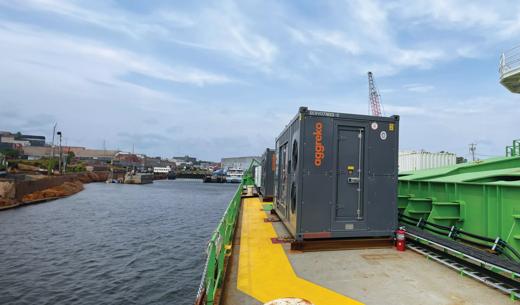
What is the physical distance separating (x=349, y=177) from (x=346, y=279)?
2.74 metres

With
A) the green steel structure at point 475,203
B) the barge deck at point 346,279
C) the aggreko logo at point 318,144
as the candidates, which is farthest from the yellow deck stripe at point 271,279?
the green steel structure at point 475,203

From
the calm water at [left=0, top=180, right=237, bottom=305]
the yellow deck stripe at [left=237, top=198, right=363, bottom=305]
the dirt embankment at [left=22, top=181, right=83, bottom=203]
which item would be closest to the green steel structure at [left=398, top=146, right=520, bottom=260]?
the yellow deck stripe at [left=237, top=198, right=363, bottom=305]

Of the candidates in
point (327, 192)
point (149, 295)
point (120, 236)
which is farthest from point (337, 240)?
point (120, 236)

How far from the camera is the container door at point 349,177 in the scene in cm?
755

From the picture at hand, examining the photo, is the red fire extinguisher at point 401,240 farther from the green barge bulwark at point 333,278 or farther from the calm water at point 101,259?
the calm water at point 101,259

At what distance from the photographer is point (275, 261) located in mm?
6480

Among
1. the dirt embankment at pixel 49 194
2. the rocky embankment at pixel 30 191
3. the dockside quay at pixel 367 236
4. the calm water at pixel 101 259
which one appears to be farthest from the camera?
→ the dirt embankment at pixel 49 194

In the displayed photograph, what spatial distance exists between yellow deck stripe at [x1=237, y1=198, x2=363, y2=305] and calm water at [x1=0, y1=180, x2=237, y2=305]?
6617 millimetres

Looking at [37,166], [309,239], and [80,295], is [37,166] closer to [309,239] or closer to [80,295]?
[80,295]

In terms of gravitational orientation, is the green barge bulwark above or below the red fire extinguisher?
below

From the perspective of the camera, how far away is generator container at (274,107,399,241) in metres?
7.34

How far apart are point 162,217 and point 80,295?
20.9 metres

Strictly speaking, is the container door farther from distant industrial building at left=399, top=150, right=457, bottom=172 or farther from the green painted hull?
distant industrial building at left=399, top=150, right=457, bottom=172

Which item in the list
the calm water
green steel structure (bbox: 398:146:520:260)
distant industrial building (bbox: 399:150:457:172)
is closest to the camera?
green steel structure (bbox: 398:146:520:260)
